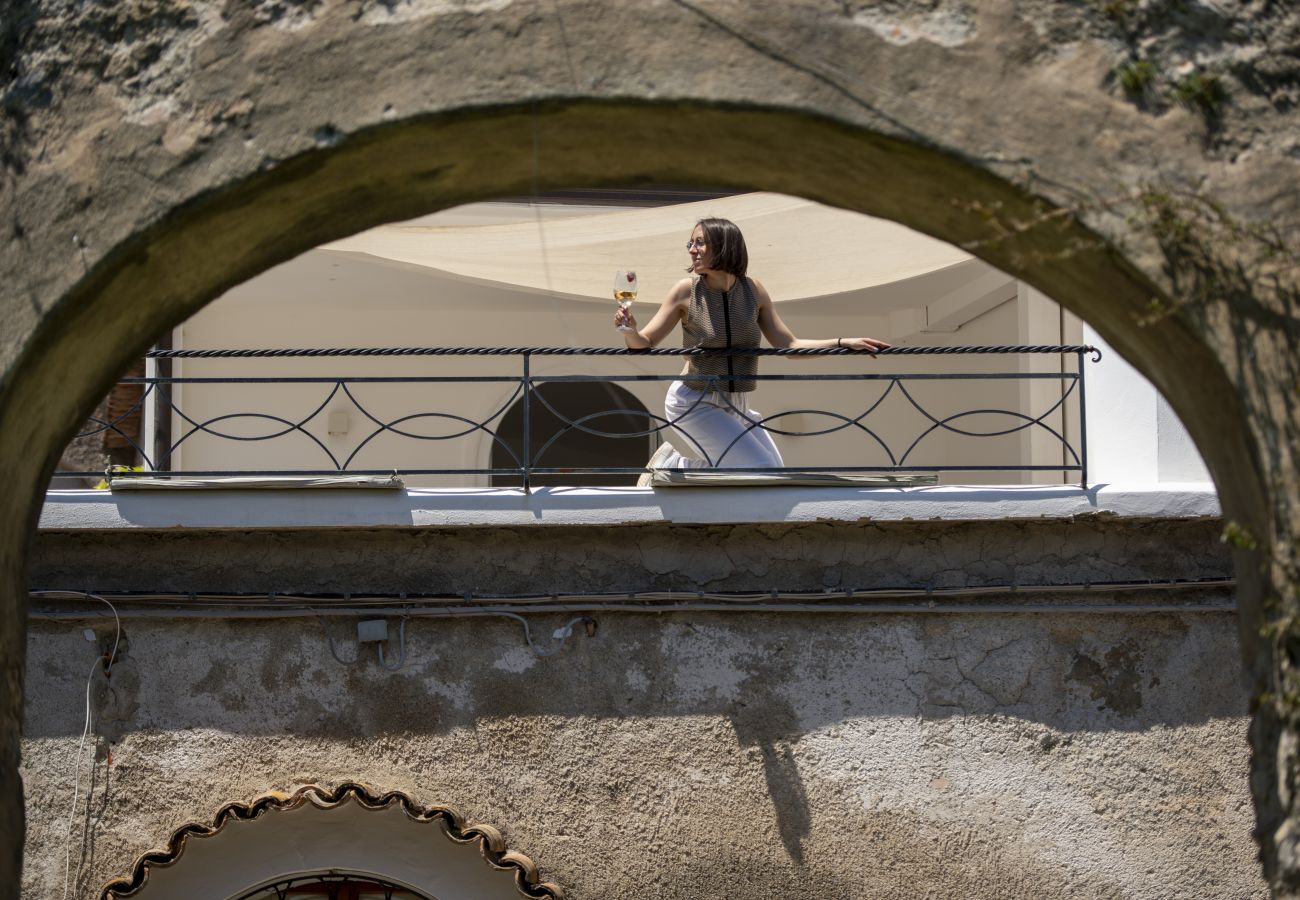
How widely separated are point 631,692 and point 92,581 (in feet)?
7.51

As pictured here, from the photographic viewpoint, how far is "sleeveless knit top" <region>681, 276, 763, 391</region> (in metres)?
6.40

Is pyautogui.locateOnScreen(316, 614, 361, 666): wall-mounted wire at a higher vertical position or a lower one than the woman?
lower

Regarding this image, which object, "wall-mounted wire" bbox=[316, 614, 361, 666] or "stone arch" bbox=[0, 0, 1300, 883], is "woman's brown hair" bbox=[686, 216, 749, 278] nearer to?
"wall-mounted wire" bbox=[316, 614, 361, 666]

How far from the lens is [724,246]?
20.6 ft

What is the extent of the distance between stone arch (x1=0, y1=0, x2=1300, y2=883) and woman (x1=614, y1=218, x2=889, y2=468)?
12.0 feet

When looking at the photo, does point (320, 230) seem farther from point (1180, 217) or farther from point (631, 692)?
point (631, 692)

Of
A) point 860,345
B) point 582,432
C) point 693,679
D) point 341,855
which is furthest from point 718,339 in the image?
point 582,432

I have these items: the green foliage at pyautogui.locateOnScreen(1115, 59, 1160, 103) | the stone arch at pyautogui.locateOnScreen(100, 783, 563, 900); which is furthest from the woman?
the green foliage at pyautogui.locateOnScreen(1115, 59, 1160, 103)

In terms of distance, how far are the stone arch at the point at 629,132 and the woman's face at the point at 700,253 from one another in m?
3.62

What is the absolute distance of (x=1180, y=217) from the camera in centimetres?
239

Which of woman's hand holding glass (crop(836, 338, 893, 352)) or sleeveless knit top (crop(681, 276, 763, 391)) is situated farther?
sleeveless knit top (crop(681, 276, 763, 391))

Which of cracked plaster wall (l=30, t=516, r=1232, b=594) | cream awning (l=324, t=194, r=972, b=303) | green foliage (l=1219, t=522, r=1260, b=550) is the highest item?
cream awning (l=324, t=194, r=972, b=303)

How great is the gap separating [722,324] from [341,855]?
8.87 ft

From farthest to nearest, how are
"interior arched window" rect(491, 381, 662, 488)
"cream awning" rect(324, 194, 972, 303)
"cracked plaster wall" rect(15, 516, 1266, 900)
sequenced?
1. "interior arched window" rect(491, 381, 662, 488)
2. "cream awning" rect(324, 194, 972, 303)
3. "cracked plaster wall" rect(15, 516, 1266, 900)
